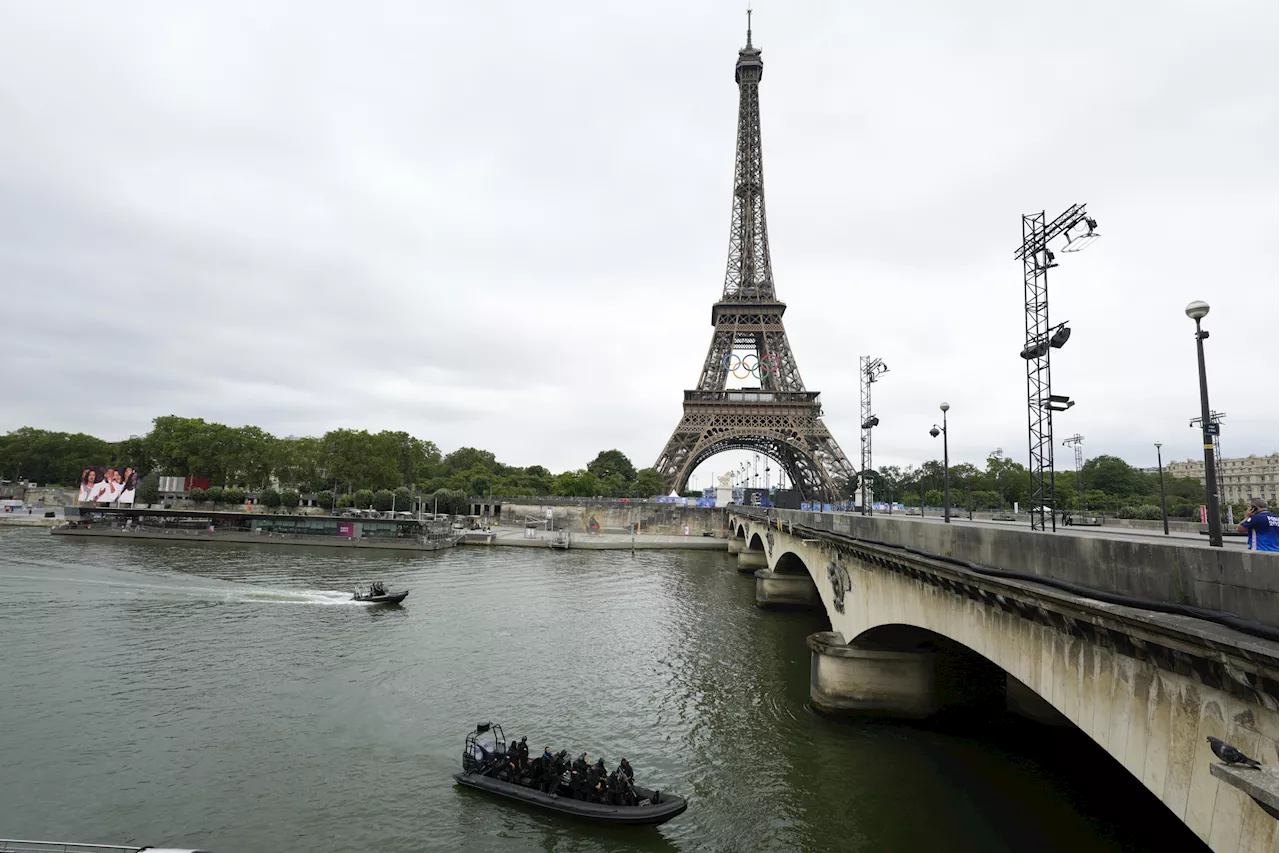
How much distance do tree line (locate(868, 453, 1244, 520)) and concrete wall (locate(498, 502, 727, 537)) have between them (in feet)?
83.8

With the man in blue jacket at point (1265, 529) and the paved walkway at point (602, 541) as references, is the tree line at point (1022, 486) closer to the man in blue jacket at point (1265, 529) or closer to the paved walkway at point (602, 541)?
the paved walkway at point (602, 541)

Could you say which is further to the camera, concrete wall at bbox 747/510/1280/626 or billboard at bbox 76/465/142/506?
billboard at bbox 76/465/142/506

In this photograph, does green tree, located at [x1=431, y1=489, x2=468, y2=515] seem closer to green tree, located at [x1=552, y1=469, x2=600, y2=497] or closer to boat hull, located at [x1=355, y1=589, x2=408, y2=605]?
green tree, located at [x1=552, y1=469, x2=600, y2=497]

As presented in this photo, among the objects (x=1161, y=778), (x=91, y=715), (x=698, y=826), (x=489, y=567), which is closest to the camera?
(x=1161, y=778)

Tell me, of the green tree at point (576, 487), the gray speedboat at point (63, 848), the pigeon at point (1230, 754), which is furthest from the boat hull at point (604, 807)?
the green tree at point (576, 487)

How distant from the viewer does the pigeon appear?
585 cm

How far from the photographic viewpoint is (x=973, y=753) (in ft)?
58.9

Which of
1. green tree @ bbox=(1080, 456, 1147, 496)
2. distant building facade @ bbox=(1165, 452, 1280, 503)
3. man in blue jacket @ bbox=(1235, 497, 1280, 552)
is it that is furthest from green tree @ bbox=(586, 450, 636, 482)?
man in blue jacket @ bbox=(1235, 497, 1280, 552)

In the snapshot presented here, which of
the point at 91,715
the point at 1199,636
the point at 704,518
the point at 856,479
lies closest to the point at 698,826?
the point at 1199,636

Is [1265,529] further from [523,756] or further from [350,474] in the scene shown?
[350,474]

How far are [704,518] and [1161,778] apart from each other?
9328 cm

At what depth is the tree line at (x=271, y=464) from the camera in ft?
359

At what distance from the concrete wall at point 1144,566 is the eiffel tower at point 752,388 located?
238 ft

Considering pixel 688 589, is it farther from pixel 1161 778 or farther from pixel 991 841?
pixel 1161 778
